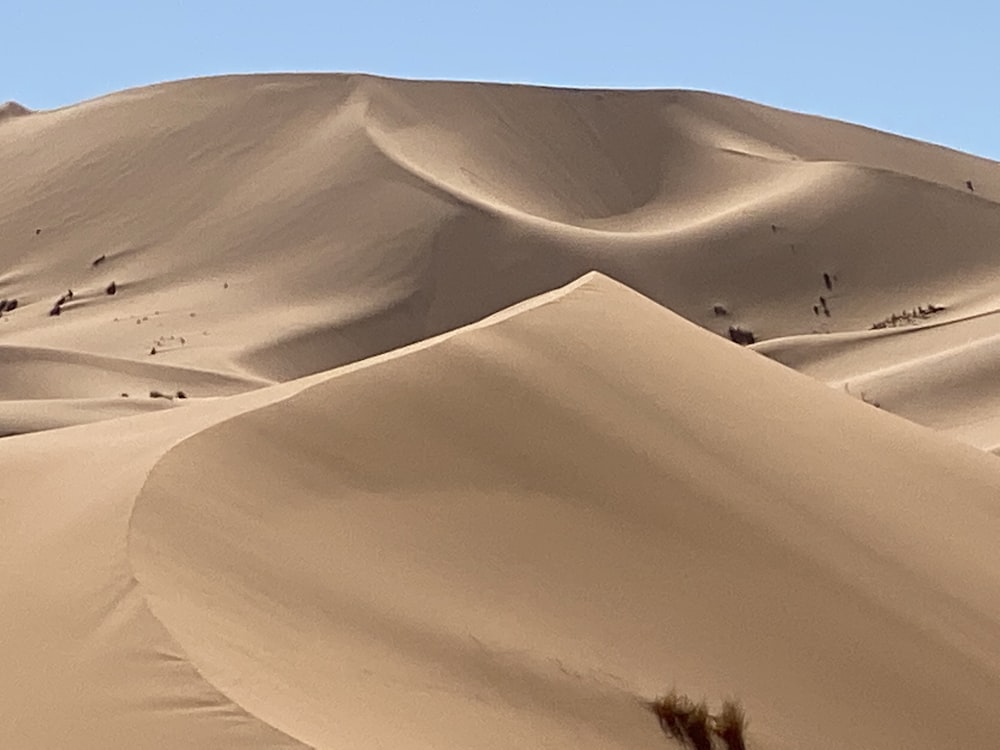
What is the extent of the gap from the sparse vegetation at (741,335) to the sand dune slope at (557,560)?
2421 centimetres

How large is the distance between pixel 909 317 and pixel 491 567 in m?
28.7

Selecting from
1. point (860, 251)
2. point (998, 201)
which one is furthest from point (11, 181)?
point (998, 201)

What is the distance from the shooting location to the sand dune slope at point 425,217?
33.2 metres

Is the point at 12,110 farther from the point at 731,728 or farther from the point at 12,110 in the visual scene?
the point at 731,728

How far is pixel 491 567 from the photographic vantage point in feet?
19.9

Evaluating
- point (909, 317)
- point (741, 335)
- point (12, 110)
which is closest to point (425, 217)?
point (741, 335)

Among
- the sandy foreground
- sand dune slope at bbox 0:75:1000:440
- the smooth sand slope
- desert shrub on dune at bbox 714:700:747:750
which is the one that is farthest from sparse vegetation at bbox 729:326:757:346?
desert shrub on dune at bbox 714:700:747:750

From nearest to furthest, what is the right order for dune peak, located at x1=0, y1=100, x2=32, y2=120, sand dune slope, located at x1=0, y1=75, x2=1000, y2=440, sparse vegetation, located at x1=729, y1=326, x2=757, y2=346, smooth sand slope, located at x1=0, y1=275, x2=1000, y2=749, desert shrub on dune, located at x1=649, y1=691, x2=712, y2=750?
smooth sand slope, located at x1=0, y1=275, x2=1000, y2=749 < desert shrub on dune, located at x1=649, y1=691, x2=712, y2=750 < sparse vegetation, located at x1=729, y1=326, x2=757, y2=346 < sand dune slope, located at x1=0, y1=75, x2=1000, y2=440 < dune peak, located at x1=0, y1=100, x2=32, y2=120

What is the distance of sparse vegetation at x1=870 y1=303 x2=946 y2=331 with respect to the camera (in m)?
32.0

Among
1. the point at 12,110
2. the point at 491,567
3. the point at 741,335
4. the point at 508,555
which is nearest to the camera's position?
the point at 491,567

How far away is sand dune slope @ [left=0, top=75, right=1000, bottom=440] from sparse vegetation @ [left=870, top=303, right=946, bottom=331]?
38 cm

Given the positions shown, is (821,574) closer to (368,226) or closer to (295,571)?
(295,571)

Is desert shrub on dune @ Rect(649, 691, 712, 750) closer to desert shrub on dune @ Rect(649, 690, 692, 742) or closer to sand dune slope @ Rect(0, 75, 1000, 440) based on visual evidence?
desert shrub on dune @ Rect(649, 690, 692, 742)

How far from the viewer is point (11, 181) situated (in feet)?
149
